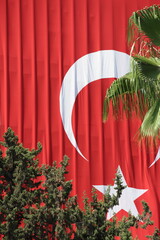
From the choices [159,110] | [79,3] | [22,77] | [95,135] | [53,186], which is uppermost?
[79,3]

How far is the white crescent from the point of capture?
1872cm

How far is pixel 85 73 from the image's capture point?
1892 cm

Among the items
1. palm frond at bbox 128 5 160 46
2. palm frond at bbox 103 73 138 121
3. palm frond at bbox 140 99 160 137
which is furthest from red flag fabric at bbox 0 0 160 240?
palm frond at bbox 128 5 160 46

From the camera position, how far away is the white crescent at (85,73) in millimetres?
18719

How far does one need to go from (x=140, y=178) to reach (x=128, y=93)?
288 inches

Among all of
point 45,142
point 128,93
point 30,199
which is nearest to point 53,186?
point 30,199

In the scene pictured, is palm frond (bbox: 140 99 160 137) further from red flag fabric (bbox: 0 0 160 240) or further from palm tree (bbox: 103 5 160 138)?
red flag fabric (bbox: 0 0 160 240)

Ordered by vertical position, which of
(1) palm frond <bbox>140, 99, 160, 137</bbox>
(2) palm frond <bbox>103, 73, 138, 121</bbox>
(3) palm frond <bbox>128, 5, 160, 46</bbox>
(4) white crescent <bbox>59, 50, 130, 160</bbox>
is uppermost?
(4) white crescent <bbox>59, 50, 130, 160</bbox>

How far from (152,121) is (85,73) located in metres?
8.19

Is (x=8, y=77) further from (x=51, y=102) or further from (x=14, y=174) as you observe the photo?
(x=14, y=174)

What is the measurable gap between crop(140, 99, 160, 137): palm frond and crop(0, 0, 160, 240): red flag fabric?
758 cm

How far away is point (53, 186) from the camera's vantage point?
12.6 m

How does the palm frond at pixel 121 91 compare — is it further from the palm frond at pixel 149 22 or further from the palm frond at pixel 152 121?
the palm frond at pixel 149 22

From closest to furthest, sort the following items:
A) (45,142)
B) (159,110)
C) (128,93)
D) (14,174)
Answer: (159,110), (128,93), (14,174), (45,142)
